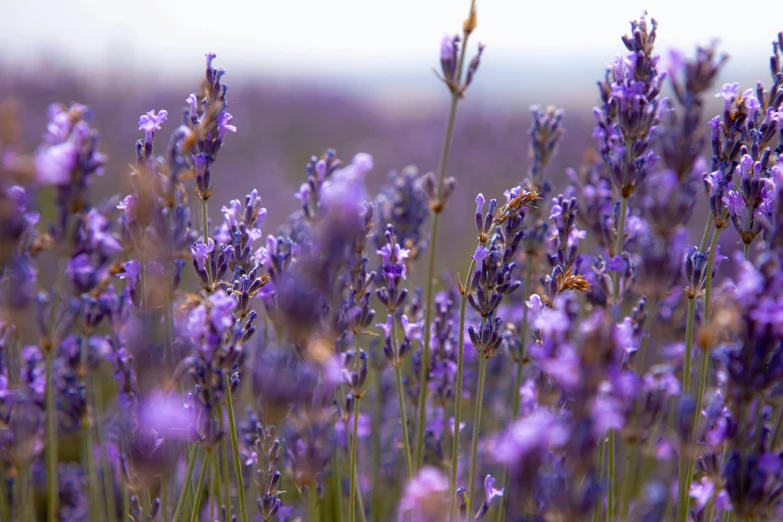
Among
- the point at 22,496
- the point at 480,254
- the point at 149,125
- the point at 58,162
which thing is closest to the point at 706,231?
Result: the point at 480,254

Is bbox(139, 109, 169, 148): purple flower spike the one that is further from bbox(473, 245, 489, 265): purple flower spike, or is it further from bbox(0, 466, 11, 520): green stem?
bbox(0, 466, 11, 520): green stem

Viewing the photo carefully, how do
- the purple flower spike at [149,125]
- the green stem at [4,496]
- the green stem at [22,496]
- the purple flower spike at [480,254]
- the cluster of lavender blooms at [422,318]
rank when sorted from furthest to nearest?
1. the green stem at [4,496]
2. the green stem at [22,496]
3. the purple flower spike at [480,254]
4. the purple flower spike at [149,125]
5. the cluster of lavender blooms at [422,318]

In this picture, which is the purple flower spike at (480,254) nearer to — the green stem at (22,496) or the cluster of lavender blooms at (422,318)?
the cluster of lavender blooms at (422,318)

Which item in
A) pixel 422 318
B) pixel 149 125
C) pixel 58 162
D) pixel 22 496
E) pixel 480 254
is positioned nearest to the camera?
pixel 58 162

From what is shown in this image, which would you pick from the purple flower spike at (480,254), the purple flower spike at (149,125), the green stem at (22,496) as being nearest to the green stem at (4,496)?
the green stem at (22,496)

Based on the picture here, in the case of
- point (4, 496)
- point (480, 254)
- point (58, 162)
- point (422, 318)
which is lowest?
point (4, 496)

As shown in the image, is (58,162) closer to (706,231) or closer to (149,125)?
(149,125)

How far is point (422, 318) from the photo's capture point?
246cm

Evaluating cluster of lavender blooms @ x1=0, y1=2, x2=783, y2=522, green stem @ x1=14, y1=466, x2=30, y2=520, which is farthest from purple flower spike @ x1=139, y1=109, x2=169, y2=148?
green stem @ x1=14, y1=466, x2=30, y2=520

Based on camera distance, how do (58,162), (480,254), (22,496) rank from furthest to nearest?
(22,496), (480,254), (58,162)

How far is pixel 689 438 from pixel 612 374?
37 cm

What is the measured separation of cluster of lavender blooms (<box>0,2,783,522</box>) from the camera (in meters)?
1.12

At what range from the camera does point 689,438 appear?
1.26m

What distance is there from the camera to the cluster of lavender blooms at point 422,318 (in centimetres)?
112
